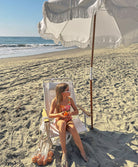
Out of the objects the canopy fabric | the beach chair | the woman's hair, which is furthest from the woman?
the canopy fabric

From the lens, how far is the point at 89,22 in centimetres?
334

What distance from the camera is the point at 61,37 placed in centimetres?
353

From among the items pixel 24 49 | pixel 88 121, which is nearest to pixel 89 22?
pixel 88 121

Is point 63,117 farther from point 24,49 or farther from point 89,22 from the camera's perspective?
point 24,49

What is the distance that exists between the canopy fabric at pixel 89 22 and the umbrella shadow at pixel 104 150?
1740mm

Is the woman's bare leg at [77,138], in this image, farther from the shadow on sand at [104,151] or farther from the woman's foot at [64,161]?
the woman's foot at [64,161]

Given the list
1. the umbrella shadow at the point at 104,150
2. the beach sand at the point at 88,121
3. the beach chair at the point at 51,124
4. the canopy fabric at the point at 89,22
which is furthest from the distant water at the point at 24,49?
the umbrella shadow at the point at 104,150

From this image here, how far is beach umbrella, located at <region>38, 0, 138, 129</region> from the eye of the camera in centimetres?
176

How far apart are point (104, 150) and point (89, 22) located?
2.53 m

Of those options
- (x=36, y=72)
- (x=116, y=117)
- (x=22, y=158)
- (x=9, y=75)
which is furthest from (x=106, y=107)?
(x=9, y=75)

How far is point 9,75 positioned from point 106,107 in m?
4.80

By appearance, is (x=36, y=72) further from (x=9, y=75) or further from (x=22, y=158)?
(x=22, y=158)

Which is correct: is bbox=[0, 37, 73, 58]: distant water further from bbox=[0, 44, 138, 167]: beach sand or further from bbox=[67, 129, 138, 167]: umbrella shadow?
bbox=[67, 129, 138, 167]: umbrella shadow

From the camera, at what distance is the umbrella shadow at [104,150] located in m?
2.47
